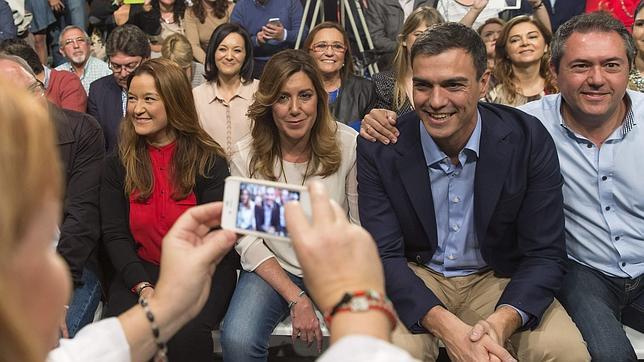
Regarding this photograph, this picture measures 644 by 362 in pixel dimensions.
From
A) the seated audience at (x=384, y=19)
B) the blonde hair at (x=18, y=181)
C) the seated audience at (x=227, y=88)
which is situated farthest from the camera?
the seated audience at (x=384, y=19)

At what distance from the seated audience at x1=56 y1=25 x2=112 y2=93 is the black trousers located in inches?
104

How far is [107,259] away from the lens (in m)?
2.97

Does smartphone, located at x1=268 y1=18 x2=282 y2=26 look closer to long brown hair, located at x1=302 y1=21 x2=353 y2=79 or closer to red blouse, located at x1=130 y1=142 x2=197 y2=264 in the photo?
long brown hair, located at x1=302 y1=21 x2=353 y2=79

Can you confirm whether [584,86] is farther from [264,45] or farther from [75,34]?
[75,34]

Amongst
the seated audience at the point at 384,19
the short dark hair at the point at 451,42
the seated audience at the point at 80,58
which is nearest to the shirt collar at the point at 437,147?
the short dark hair at the point at 451,42

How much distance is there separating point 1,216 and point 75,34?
477cm

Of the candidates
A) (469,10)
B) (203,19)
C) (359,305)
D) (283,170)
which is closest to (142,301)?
(359,305)

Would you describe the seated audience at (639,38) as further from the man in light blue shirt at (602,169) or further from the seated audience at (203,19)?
the seated audience at (203,19)

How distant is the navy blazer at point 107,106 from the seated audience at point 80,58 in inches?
36.3

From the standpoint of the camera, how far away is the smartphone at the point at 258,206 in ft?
4.38

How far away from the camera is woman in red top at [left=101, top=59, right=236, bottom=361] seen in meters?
2.76

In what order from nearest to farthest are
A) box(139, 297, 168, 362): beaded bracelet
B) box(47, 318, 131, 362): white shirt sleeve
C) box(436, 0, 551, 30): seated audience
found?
1. box(47, 318, 131, 362): white shirt sleeve
2. box(139, 297, 168, 362): beaded bracelet
3. box(436, 0, 551, 30): seated audience

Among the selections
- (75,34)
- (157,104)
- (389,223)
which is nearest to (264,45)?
(75,34)

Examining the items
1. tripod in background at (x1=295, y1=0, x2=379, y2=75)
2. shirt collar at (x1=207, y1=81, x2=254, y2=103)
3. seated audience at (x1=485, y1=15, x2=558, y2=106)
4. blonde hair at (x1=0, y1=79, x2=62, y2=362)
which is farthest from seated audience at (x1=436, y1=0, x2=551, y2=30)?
blonde hair at (x1=0, y1=79, x2=62, y2=362)
